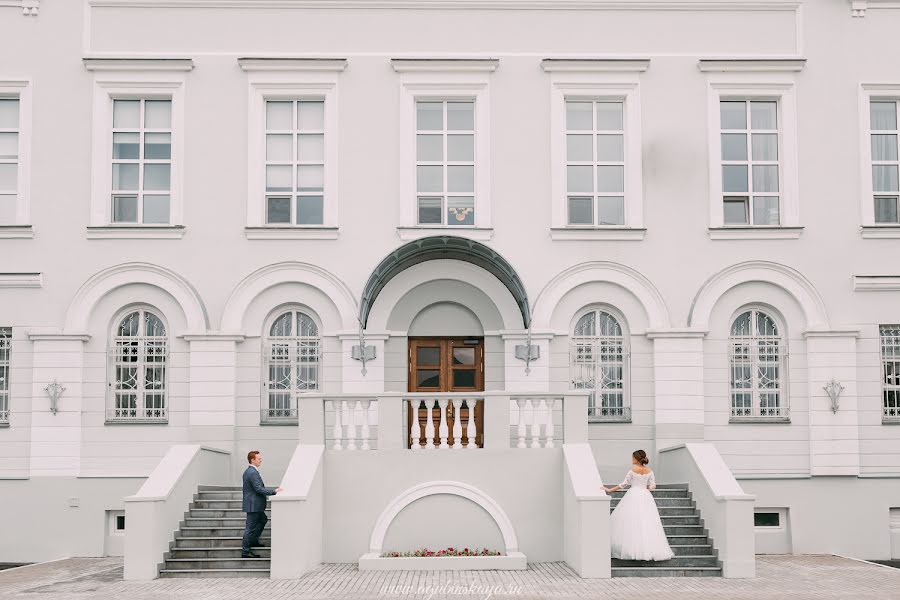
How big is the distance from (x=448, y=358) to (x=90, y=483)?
22.4 ft

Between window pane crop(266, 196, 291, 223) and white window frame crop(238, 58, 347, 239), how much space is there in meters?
0.11

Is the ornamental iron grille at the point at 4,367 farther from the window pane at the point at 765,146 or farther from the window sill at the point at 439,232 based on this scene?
the window pane at the point at 765,146

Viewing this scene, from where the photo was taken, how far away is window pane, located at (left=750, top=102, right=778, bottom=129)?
20.8 metres

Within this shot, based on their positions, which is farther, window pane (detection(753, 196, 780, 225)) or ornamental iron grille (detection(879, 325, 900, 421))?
window pane (detection(753, 196, 780, 225))

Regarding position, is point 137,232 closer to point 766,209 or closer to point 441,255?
point 441,255

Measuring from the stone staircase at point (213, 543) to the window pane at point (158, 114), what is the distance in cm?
692

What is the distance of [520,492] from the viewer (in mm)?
17062

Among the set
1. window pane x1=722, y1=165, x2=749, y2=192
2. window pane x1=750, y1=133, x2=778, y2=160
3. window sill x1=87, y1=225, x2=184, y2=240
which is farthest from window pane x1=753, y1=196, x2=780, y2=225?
window sill x1=87, y1=225, x2=184, y2=240

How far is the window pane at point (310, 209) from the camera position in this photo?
20.5 m

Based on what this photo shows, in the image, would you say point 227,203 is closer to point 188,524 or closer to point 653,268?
point 188,524

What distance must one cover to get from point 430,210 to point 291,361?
3810mm

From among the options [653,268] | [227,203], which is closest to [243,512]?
[227,203]

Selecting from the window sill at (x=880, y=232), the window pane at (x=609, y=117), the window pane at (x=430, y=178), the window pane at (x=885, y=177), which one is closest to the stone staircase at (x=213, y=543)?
the window pane at (x=430, y=178)

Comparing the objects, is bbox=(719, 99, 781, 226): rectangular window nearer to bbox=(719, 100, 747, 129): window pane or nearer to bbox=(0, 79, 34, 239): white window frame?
bbox=(719, 100, 747, 129): window pane
